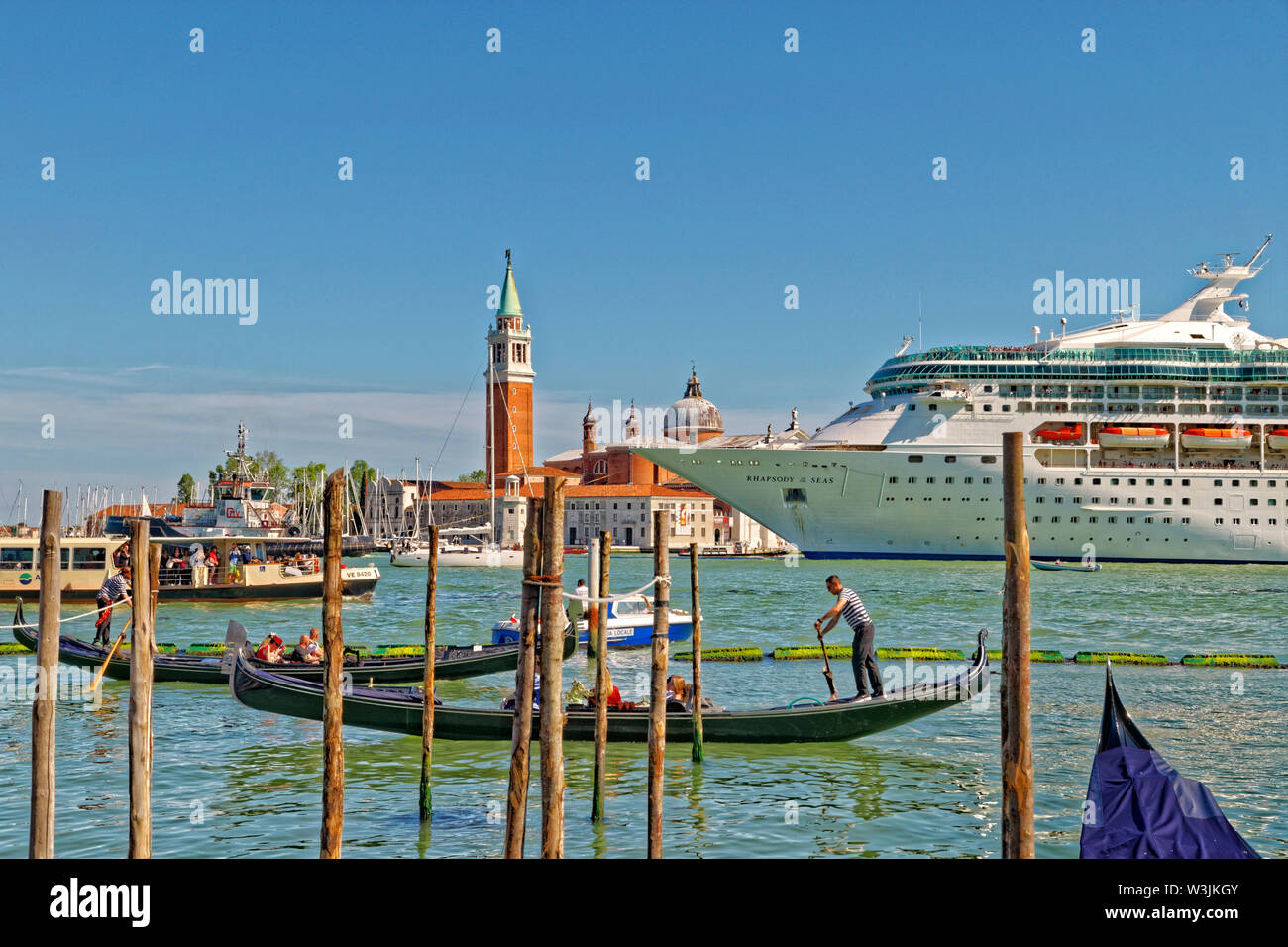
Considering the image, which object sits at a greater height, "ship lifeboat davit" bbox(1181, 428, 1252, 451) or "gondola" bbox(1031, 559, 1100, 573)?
"ship lifeboat davit" bbox(1181, 428, 1252, 451)

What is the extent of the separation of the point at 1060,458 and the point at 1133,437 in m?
3.12

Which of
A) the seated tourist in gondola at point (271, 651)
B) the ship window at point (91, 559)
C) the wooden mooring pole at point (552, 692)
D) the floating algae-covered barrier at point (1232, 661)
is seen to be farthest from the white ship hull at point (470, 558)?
the wooden mooring pole at point (552, 692)

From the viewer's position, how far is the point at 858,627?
38.4 ft

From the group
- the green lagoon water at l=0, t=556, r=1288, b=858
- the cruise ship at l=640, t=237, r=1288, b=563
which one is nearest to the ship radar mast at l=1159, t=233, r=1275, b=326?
the cruise ship at l=640, t=237, r=1288, b=563

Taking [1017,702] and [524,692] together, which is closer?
[1017,702]

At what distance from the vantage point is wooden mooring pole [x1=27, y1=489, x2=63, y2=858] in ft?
23.6

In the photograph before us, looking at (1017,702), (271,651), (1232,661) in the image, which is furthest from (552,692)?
(1232,661)

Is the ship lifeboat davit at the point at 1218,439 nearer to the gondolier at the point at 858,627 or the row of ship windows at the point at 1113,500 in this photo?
the row of ship windows at the point at 1113,500

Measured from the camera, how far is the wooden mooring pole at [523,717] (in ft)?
24.0

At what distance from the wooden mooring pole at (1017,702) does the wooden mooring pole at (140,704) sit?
16.2ft

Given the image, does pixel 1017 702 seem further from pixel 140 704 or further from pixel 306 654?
pixel 306 654

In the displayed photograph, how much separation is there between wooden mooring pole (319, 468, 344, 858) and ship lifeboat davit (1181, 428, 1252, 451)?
157 feet

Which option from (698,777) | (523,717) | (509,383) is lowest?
(698,777)

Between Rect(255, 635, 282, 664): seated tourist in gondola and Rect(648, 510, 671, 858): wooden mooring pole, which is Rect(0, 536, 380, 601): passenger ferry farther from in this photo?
Rect(648, 510, 671, 858): wooden mooring pole
